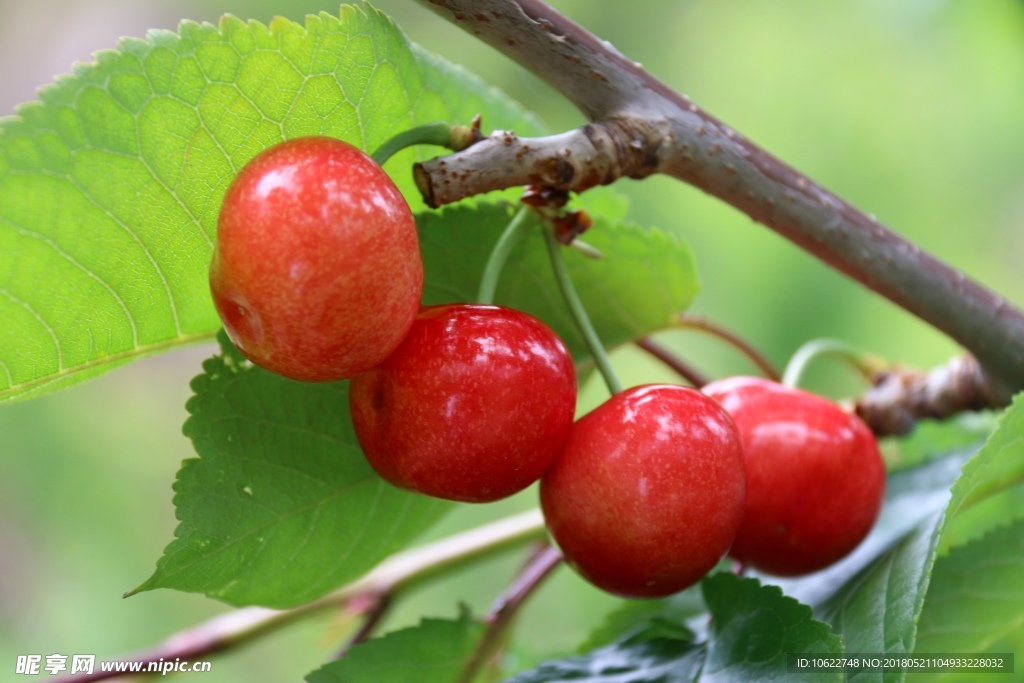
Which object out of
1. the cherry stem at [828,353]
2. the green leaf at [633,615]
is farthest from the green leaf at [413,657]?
the cherry stem at [828,353]

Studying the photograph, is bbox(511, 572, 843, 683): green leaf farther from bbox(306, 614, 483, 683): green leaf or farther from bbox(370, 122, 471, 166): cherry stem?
bbox(370, 122, 471, 166): cherry stem

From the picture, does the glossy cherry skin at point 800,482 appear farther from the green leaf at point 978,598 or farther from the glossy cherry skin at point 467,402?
the glossy cherry skin at point 467,402

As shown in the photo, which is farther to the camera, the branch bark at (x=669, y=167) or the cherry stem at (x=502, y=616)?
the cherry stem at (x=502, y=616)

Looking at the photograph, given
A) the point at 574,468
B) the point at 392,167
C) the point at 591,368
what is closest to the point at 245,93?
the point at 392,167

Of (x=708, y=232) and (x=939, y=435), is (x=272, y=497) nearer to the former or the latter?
(x=939, y=435)

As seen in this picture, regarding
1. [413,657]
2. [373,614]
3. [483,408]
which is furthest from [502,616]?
→ [483,408]

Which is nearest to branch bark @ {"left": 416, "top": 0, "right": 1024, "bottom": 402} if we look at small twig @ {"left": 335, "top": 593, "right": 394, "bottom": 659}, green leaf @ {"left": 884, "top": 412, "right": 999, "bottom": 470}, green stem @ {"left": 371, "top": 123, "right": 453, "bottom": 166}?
green stem @ {"left": 371, "top": 123, "right": 453, "bottom": 166}

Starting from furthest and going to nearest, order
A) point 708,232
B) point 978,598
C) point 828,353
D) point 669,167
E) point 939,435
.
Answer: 1. point 708,232
2. point 939,435
3. point 828,353
4. point 978,598
5. point 669,167
